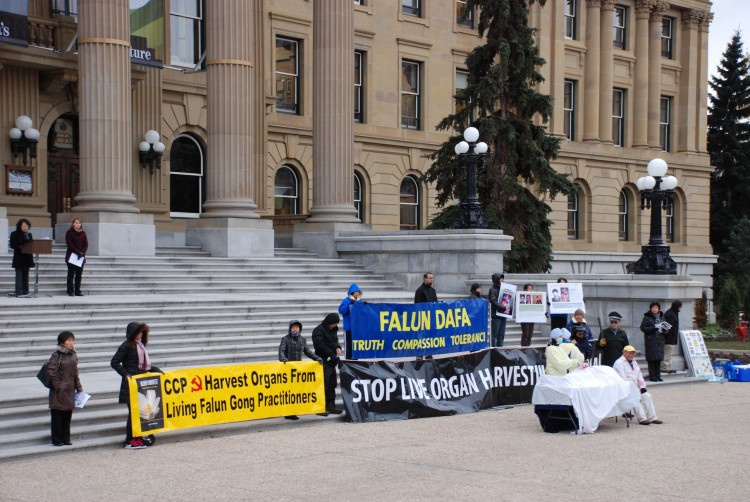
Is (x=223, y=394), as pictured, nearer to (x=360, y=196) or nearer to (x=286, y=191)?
(x=286, y=191)

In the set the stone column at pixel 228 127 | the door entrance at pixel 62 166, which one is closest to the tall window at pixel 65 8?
the door entrance at pixel 62 166

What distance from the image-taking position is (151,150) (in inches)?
1309

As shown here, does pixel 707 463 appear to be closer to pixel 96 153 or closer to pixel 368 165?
pixel 96 153

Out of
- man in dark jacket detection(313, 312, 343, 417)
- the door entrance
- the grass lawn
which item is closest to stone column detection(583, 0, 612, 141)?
the grass lawn

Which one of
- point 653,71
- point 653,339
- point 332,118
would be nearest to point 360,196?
point 332,118

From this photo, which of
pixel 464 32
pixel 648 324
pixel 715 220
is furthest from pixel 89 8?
pixel 715 220

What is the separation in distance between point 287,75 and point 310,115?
170 cm

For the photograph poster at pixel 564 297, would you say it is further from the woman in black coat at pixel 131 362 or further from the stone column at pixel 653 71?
the stone column at pixel 653 71

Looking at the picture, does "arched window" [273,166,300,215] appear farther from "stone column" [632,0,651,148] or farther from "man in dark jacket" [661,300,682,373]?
"stone column" [632,0,651,148]

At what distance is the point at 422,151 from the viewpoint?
4578 cm

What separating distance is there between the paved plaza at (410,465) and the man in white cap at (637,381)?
21 centimetres

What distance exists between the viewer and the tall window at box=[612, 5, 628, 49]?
5497cm

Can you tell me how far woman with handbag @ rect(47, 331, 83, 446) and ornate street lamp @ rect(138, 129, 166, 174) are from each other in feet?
63.8

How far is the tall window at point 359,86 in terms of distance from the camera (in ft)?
142
